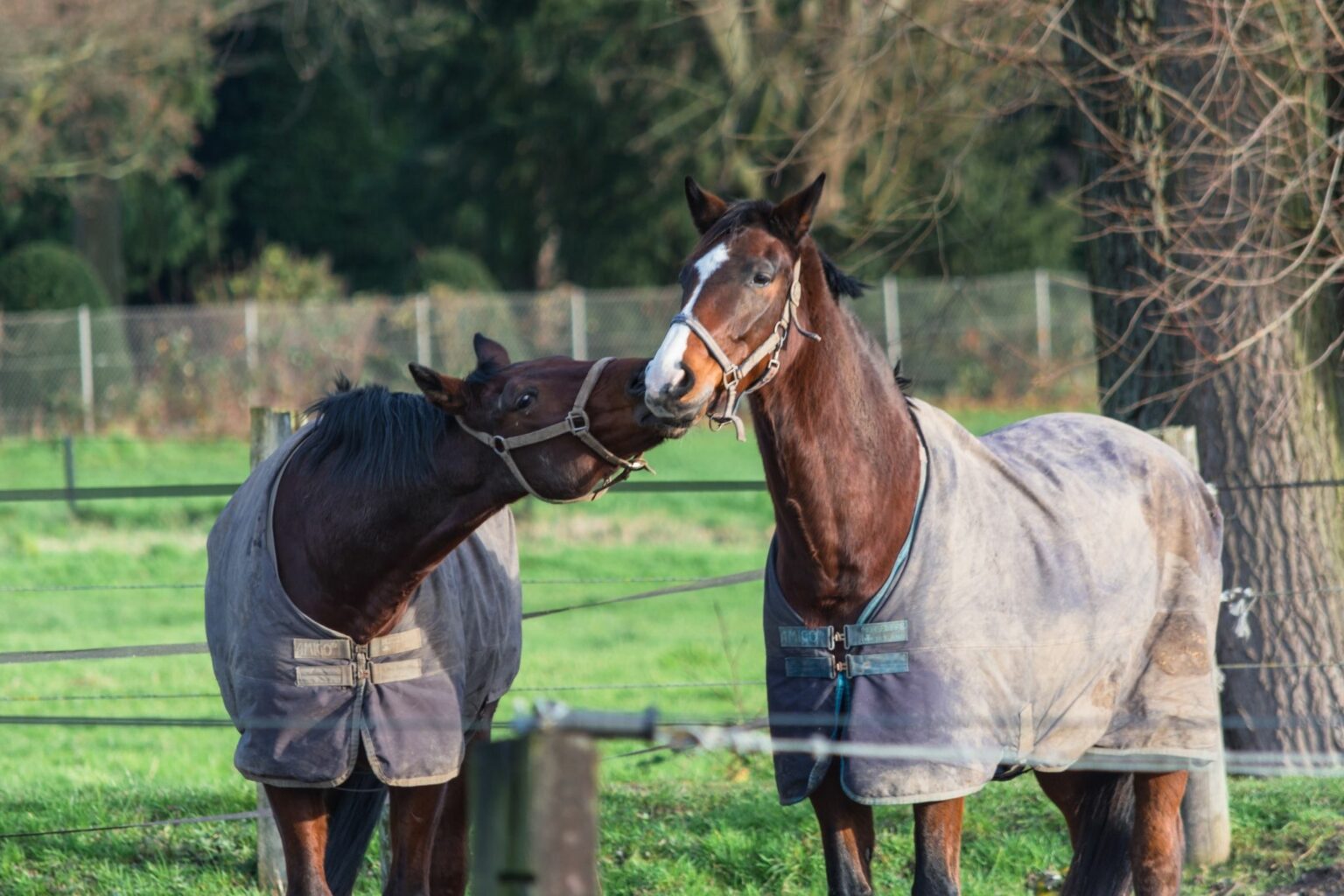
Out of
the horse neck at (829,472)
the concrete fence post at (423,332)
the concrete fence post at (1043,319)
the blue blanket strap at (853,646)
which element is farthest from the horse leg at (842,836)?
the concrete fence post at (1043,319)

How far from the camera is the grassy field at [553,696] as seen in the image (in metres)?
5.46

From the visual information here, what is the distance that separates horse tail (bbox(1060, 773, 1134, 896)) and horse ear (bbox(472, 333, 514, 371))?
2277 millimetres

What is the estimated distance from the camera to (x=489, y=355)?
4.22 m

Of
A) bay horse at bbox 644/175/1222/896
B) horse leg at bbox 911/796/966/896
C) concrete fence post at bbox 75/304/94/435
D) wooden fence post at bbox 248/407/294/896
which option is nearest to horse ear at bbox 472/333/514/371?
bay horse at bbox 644/175/1222/896

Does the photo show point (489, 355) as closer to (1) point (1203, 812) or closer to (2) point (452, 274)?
(1) point (1203, 812)

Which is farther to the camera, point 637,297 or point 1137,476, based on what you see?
point 637,297

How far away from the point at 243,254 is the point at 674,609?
2141 centimetres

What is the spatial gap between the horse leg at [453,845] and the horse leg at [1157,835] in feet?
6.52

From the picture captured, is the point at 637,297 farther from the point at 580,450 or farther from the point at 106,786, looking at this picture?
the point at 580,450

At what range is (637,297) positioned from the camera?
2203cm

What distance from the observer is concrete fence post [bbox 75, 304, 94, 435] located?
20203 mm

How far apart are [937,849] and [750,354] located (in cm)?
134

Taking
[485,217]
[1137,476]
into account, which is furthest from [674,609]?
[485,217]

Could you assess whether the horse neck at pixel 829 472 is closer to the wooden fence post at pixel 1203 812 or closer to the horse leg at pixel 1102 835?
the horse leg at pixel 1102 835
